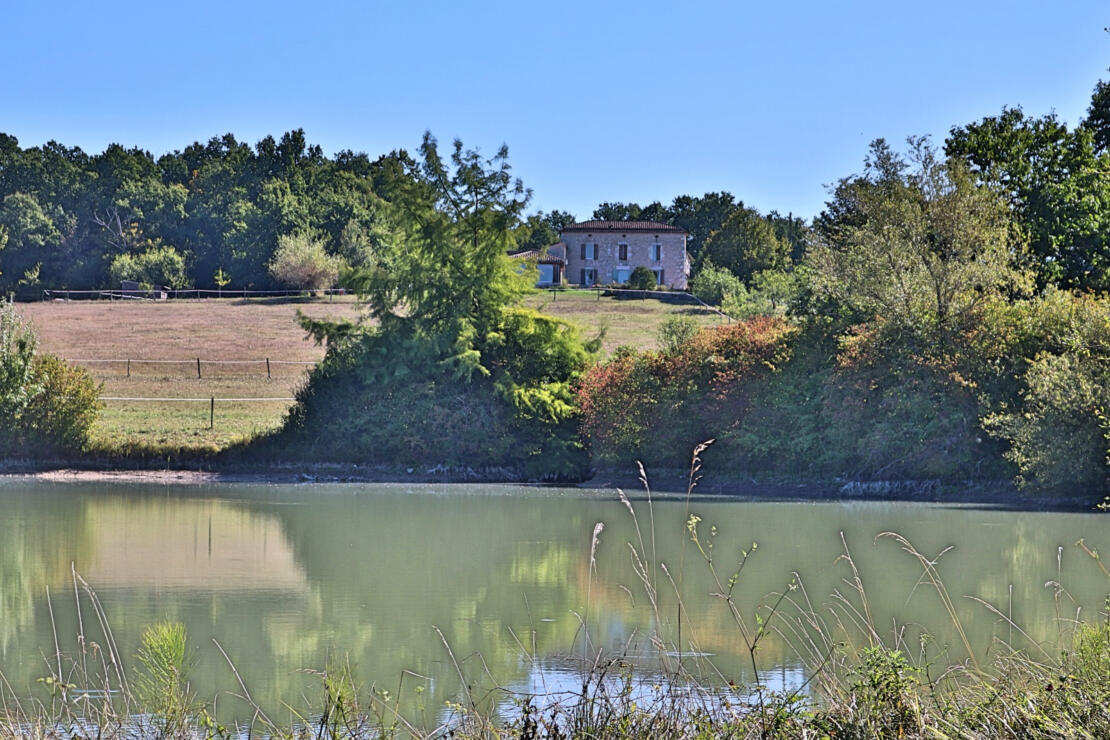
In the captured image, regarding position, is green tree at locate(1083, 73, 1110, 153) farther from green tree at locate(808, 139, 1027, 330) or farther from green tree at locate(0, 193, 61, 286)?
green tree at locate(0, 193, 61, 286)

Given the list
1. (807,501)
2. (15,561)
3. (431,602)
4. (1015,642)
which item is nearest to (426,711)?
(1015,642)

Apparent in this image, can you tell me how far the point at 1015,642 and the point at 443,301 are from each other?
24.0 m

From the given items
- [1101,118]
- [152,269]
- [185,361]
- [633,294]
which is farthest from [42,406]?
[152,269]

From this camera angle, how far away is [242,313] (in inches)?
2660

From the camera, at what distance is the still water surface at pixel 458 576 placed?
38.1 ft

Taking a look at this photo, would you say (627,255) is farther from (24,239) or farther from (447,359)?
(447,359)

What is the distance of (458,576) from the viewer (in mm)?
17984

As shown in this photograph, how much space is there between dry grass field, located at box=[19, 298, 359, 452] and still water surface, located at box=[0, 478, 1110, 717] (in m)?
6.42

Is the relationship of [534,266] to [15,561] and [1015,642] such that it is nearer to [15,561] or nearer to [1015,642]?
[15,561]

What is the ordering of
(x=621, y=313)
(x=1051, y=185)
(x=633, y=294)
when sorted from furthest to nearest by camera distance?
1. (x=633, y=294)
2. (x=621, y=313)
3. (x=1051, y=185)

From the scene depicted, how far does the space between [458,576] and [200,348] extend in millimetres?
39064

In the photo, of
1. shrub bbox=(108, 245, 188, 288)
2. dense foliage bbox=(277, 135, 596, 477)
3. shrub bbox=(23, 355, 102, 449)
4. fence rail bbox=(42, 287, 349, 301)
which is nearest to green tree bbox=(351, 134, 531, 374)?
dense foliage bbox=(277, 135, 596, 477)

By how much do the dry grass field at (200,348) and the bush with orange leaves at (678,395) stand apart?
4085mm

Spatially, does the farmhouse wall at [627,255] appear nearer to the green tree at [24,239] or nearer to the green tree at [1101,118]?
the green tree at [24,239]
